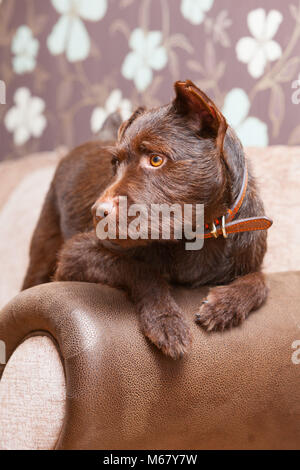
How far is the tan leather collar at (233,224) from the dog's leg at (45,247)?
27.6 inches

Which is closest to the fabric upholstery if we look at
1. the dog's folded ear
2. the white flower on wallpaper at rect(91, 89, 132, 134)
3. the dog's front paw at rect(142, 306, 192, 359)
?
the dog's front paw at rect(142, 306, 192, 359)

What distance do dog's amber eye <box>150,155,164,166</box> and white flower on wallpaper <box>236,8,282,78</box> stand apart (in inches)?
47.1

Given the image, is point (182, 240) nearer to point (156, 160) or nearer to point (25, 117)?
point (156, 160)

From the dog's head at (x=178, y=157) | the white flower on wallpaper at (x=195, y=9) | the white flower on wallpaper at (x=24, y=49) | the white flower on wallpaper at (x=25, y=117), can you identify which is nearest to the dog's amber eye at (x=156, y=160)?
the dog's head at (x=178, y=157)

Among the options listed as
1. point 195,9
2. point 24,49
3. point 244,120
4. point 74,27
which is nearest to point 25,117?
point 24,49

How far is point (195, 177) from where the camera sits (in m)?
1.04

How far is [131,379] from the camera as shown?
3.25ft

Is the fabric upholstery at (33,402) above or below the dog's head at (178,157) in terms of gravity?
below

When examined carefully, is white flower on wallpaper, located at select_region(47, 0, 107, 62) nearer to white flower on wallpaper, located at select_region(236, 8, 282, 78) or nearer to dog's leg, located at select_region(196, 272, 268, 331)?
white flower on wallpaper, located at select_region(236, 8, 282, 78)

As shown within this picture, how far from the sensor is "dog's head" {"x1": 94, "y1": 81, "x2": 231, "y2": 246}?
40.3 inches

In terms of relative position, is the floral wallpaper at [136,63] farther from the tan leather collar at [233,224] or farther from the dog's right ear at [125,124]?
the tan leather collar at [233,224]

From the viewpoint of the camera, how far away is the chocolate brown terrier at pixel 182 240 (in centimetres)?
103

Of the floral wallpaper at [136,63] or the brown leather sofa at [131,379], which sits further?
the floral wallpaper at [136,63]

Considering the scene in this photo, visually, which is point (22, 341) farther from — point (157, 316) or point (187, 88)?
point (187, 88)
